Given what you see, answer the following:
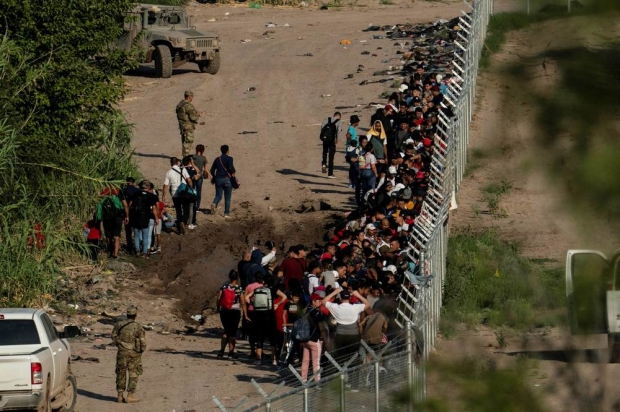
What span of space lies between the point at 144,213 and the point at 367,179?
14.3 feet

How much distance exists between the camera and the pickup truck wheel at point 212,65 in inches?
1645

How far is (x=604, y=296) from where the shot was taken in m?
3.62

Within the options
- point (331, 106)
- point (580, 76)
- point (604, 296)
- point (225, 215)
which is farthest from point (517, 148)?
point (331, 106)

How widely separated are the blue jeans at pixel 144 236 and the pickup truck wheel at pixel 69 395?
8.80 metres

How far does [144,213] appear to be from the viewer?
2284cm

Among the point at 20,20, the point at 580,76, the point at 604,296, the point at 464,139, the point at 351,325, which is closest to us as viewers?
the point at 580,76

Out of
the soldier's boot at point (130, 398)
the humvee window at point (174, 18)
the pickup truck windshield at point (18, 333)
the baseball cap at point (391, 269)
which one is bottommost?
the soldier's boot at point (130, 398)

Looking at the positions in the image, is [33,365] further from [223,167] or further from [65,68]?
[223,167]

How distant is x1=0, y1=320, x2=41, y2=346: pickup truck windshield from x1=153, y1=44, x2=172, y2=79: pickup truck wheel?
2694 centimetres

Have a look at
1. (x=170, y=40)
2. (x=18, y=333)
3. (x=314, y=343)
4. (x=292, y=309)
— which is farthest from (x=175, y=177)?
(x=170, y=40)

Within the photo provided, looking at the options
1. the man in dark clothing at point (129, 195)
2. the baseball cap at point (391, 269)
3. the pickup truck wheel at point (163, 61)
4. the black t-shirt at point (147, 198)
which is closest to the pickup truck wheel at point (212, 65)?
Result: the pickup truck wheel at point (163, 61)

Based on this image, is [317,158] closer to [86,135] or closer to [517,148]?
[86,135]

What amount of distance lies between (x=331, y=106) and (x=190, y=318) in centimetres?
1643

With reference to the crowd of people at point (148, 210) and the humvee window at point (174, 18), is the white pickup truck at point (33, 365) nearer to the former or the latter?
the crowd of people at point (148, 210)
